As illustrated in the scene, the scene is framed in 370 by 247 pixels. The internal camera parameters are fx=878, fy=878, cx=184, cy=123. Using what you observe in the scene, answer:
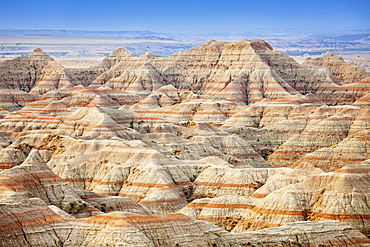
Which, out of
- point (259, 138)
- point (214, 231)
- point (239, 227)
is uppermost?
point (214, 231)

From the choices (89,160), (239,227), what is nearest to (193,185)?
(89,160)

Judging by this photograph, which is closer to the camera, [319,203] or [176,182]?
[319,203]

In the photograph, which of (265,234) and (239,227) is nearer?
(265,234)

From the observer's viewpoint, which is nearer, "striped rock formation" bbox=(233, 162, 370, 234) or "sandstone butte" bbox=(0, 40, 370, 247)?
"sandstone butte" bbox=(0, 40, 370, 247)

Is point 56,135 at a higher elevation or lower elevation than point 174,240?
lower

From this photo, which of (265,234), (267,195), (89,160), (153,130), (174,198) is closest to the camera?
(265,234)

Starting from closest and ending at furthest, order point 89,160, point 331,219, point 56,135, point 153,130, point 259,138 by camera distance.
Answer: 1. point 331,219
2. point 89,160
3. point 56,135
4. point 153,130
5. point 259,138

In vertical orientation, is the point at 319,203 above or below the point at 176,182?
above

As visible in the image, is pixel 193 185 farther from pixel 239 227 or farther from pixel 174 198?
pixel 239 227

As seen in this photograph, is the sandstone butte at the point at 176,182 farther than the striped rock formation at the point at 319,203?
No
